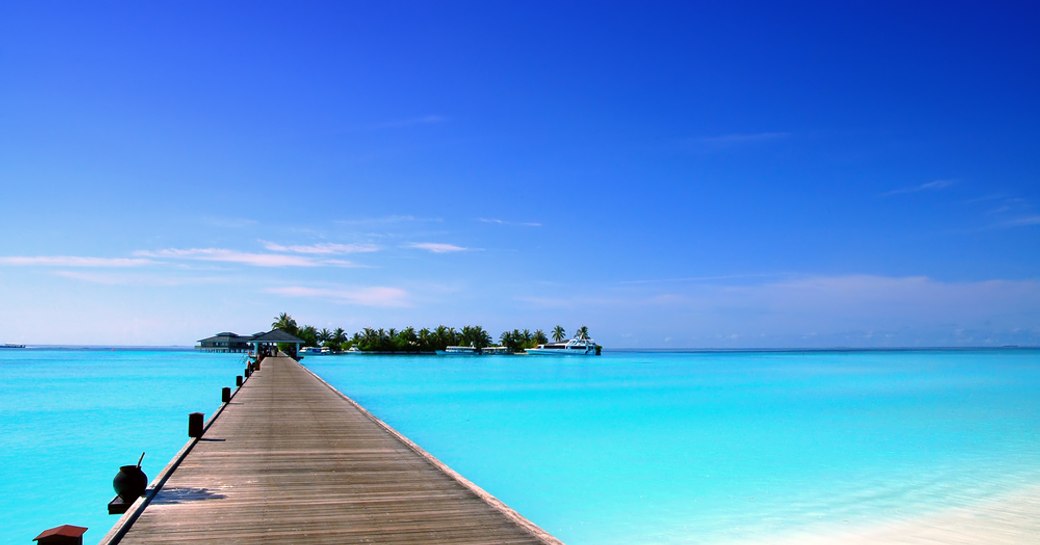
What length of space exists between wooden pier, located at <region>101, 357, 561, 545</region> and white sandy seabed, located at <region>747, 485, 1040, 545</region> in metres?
6.08

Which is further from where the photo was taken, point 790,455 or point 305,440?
point 790,455

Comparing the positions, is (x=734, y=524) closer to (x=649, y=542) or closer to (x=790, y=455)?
(x=649, y=542)

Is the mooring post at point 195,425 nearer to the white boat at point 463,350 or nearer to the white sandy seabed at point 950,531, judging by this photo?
the white sandy seabed at point 950,531

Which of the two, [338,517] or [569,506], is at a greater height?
[338,517]

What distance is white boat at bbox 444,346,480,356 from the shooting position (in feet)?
494

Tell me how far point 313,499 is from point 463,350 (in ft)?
477

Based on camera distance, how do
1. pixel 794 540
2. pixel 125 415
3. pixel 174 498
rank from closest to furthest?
pixel 174 498, pixel 794 540, pixel 125 415

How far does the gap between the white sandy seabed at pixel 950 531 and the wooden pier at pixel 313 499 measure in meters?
6.08

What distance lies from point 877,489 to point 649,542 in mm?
7063

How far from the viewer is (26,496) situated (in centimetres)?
1484

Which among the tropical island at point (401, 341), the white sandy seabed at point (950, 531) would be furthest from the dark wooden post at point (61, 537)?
the tropical island at point (401, 341)

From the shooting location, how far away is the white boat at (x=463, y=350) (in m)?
150

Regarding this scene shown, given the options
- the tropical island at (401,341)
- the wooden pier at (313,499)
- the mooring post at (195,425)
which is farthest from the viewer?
the tropical island at (401,341)

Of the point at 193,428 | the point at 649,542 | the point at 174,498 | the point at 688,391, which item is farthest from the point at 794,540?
the point at 688,391
